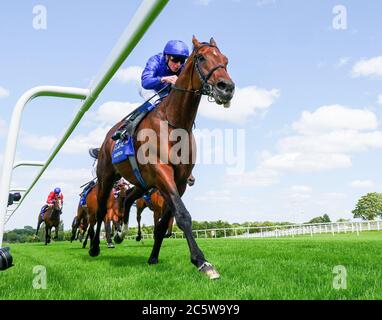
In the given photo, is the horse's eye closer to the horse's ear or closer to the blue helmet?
the horse's ear

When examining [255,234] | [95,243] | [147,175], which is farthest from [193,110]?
[255,234]

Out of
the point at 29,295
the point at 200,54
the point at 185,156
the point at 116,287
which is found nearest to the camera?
the point at 29,295

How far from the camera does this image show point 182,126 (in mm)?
4812

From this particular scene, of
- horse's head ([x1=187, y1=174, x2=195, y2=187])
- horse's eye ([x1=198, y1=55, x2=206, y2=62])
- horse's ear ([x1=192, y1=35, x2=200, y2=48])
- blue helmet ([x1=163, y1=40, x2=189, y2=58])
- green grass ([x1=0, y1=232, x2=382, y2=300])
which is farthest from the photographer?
horse's head ([x1=187, y1=174, x2=195, y2=187])

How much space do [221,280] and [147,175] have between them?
1.65m

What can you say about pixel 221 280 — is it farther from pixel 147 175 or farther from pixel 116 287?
pixel 147 175

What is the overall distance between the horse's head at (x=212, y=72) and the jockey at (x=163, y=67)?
2.74ft

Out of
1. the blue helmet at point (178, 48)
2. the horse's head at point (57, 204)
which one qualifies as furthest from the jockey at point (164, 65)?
the horse's head at point (57, 204)

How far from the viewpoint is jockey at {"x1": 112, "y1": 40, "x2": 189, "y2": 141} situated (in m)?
5.45

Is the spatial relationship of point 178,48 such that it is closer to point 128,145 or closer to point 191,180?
point 128,145

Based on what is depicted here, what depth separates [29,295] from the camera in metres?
3.41

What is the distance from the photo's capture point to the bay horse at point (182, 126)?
13.2 feet

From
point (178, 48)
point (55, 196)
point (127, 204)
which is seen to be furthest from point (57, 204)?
point (178, 48)

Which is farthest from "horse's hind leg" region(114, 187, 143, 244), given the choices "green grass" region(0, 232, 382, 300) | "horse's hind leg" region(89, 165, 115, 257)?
"green grass" region(0, 232, 382, 300)
